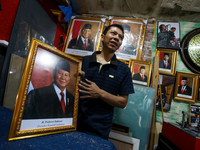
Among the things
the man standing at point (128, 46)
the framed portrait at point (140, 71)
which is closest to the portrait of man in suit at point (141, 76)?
the framed portrait at point (140, 71)

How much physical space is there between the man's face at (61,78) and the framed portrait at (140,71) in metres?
1.76

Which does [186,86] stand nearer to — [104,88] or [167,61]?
[167,61]

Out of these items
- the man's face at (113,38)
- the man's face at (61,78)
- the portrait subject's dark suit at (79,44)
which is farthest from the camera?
the portrait subject's dark suit at (79,44)

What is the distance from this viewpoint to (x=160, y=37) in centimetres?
244

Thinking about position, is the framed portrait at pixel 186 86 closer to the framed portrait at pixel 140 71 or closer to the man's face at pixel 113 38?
the framed portrait at pixel 140 71

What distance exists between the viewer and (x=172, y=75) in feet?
7.53

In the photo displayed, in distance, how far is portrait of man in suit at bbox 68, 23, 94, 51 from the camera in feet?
8.21

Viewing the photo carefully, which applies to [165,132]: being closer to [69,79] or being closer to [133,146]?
[133,146]

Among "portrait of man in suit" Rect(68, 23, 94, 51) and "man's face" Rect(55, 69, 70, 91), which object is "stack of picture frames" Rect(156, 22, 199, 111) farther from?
"man's face" Rect(55, 69, 70, 91)

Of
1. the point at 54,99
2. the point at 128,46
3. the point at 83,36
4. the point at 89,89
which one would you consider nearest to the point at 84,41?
the point at 83,36

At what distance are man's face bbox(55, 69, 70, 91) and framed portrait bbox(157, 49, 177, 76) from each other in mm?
2247

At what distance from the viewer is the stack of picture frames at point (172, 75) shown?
222cm

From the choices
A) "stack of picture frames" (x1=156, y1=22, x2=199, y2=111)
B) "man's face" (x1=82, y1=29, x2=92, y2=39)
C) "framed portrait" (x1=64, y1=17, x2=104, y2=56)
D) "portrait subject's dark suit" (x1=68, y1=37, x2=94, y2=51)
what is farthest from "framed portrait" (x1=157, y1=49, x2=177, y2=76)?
"man's face" (x1=82, y1=29, x2=92, y2=39)

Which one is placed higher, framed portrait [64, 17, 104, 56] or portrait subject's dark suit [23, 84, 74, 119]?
framed portrait [64, 17, 104, 56]
